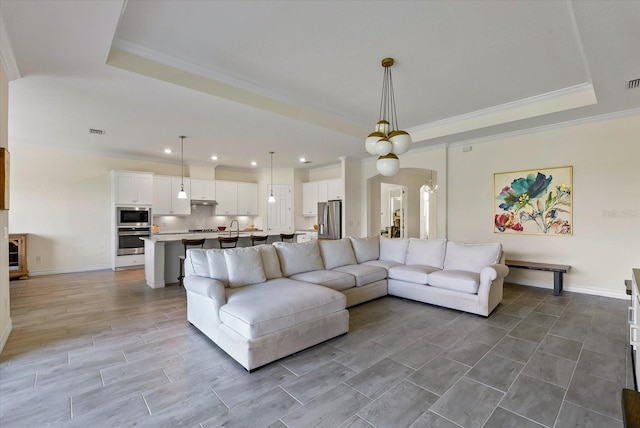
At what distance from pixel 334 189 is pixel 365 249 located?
3565 millimetres

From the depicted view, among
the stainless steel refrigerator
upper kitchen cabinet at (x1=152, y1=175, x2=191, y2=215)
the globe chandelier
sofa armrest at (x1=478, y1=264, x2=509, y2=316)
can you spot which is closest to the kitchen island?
upper kitchen cabinet at (x1=152, y1=175, x2=191, y2=215)

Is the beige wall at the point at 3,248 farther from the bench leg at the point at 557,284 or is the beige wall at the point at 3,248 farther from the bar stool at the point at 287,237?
the bench leg at the point at 557,284

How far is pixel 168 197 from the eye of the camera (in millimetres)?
7758

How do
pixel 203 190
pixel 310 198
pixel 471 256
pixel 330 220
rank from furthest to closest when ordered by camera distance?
1. pixel 310 198
2. pixel 203 190
3. pixel 330 220
4. pixel 471 256

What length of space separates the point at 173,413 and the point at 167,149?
5.98 metres

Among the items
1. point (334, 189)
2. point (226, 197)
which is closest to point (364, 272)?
point (334, 189)

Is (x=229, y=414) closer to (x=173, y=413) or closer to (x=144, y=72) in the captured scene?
(x=173, y=413)

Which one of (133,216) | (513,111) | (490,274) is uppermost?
(513,111)

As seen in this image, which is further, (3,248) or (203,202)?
(203,202)

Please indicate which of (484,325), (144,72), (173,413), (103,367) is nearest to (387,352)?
(484,325)

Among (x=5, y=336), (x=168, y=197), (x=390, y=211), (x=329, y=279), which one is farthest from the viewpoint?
(x=390, y=211)

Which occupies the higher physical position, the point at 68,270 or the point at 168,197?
the point at 168,197

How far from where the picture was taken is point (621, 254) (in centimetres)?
449

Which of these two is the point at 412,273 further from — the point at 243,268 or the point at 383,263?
the point at 243,268
